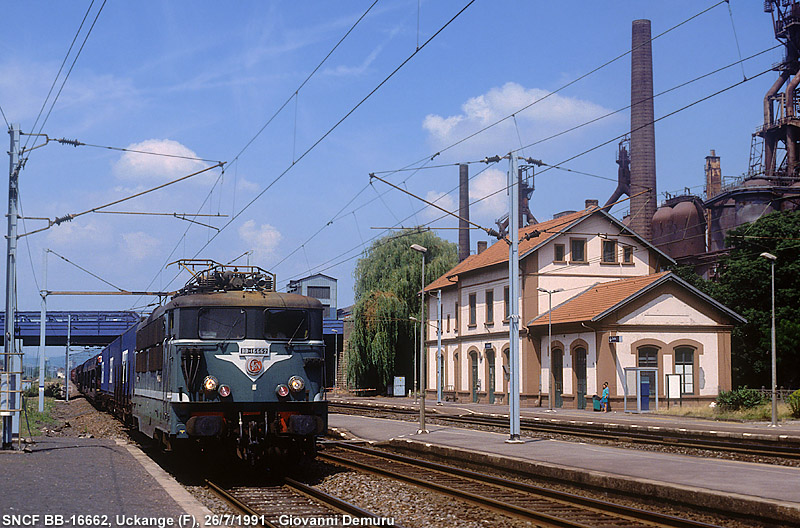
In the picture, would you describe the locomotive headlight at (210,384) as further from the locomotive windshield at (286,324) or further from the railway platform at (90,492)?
the railway platform at (90,492)

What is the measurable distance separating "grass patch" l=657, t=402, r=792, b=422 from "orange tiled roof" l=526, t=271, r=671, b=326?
581cm

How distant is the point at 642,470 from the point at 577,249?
3559 cm

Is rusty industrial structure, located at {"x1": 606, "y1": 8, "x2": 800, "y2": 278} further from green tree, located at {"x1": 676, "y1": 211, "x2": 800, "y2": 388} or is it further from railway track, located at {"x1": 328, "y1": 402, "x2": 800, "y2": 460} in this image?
railway track, located at {"x1": 328, "y1": 402, "x2": 800, "y2": 460}

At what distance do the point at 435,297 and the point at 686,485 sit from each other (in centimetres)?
4807

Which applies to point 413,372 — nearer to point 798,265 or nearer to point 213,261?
point 798,265

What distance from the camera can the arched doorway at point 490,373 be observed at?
5253 centimetres

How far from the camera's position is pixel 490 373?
174ft

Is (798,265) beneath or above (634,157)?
beneath

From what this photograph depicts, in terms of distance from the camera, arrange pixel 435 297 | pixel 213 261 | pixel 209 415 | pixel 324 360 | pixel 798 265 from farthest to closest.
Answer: pixel 435 297, pixel 798 265, pixel 213 261, pixel 324 360, pixel 209 415

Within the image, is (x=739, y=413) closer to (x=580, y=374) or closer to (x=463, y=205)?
(x=580, y=374)

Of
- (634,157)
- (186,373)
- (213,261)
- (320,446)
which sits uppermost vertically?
(634,157)

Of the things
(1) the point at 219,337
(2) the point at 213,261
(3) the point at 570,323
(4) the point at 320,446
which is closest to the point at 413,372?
(3) the point at 570,323

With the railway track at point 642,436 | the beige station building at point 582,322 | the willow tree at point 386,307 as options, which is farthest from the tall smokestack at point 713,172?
the railway track at point 642,436

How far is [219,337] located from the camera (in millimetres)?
15938
